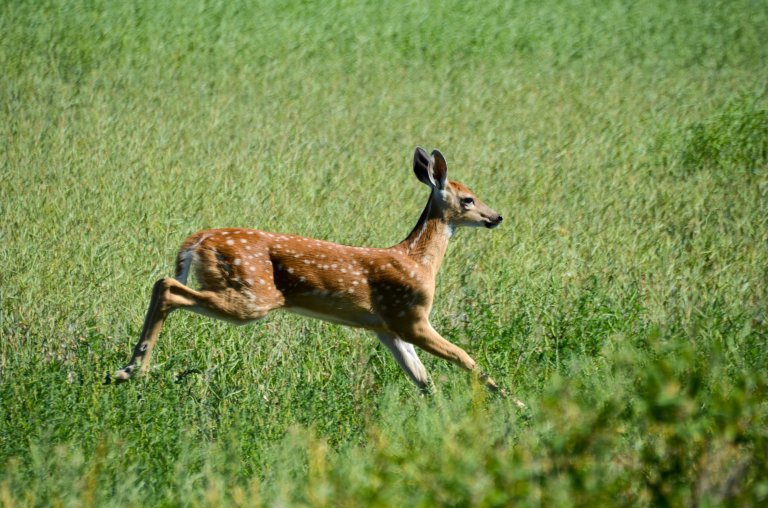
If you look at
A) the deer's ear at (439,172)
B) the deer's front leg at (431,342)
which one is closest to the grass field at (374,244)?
the deer's front leg at (431,342)

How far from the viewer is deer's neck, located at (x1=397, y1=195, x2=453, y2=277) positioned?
693 cm

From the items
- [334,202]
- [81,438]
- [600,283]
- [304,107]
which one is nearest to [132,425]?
[81,438]

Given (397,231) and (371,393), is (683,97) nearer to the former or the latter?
(397,231)

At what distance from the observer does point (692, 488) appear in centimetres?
407

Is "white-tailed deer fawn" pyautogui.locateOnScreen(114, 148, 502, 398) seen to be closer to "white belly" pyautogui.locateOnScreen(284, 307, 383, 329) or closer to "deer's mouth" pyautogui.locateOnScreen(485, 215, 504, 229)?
"white belly" pyautogui.locateOnScreen(284, 307, 383, 329)

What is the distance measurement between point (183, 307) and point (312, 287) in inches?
31.6

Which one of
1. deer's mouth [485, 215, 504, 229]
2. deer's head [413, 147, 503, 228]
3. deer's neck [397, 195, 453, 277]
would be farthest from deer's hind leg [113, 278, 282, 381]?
deer's mouth [485, 215, 504, 229]

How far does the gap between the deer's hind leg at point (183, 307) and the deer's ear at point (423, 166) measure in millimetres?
1455

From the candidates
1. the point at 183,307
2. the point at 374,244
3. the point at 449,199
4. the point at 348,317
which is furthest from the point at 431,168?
the point at 183,307

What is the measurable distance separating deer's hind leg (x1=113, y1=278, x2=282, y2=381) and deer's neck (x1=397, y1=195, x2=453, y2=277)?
1087 mm

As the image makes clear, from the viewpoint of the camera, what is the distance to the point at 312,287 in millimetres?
6387

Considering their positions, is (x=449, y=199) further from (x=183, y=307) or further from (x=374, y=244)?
(x=183, y=307)

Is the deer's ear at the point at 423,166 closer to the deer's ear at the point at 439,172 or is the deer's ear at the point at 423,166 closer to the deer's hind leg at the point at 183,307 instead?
the deer's ear at the point at 439,172

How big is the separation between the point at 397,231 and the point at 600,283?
79.6 inches
